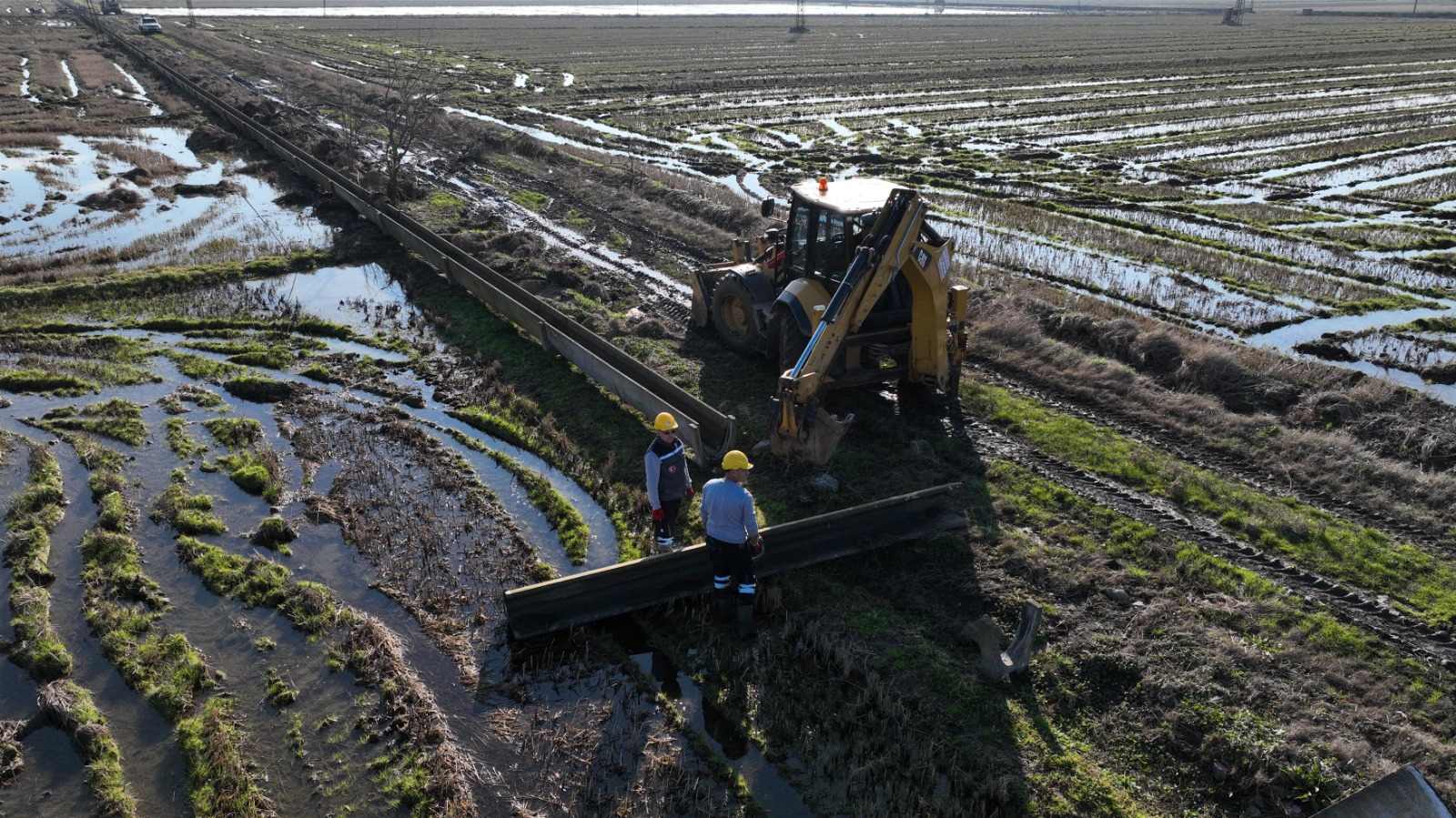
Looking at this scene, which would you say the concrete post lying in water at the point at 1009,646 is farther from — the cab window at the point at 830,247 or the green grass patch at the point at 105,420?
the green grass patch at the point at 105,420

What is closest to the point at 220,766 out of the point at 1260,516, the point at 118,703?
the point at 118,703

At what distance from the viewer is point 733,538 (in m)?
7.38

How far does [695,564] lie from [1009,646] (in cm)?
263

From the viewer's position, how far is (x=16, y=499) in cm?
952

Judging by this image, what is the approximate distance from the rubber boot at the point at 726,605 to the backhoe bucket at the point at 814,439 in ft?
7.32

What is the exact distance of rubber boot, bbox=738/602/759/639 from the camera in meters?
7.52

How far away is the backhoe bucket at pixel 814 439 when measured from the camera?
30.7 feet

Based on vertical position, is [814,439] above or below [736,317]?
below

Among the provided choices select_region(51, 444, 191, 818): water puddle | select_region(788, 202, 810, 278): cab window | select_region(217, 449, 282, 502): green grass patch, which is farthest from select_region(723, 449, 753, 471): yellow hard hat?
select_region(217, 449, 282, 502): green grass patch

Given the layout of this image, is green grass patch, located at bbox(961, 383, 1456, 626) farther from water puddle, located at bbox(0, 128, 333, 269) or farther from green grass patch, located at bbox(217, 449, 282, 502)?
water puddle, located at bbox(0, 128, 333, 269)

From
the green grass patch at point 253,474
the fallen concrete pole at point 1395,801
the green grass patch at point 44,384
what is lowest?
the green grass patch at point 253,474

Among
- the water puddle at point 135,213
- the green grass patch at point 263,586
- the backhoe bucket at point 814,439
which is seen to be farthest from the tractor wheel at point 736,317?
the water puddle at point 135,213

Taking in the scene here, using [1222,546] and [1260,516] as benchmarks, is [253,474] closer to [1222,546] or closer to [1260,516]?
[1222,546]

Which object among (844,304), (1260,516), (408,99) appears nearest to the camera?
(1260,516)
